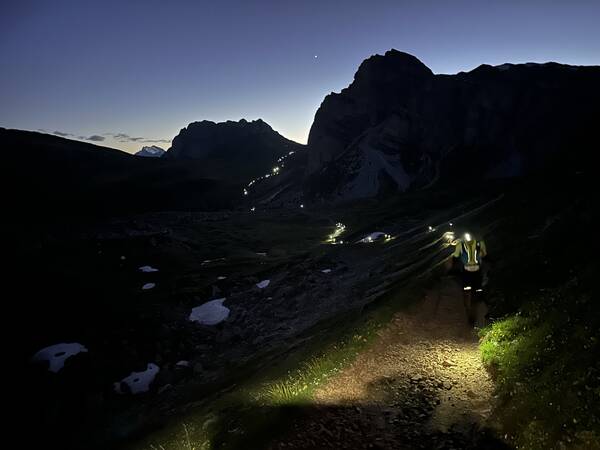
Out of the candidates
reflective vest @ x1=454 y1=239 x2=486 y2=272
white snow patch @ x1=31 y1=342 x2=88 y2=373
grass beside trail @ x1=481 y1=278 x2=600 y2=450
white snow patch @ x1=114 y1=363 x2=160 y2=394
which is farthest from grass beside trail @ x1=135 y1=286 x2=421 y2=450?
white snow patch @ x1=31 y1=342 x2=88 y2=373

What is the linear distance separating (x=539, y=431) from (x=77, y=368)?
36565 millimetres

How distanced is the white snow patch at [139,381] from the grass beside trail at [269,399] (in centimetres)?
1359

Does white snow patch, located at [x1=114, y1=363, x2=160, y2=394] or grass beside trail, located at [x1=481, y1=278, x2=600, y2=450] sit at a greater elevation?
grass beside trail, located at [x1=481, y1=278, x2=600, y2=450]

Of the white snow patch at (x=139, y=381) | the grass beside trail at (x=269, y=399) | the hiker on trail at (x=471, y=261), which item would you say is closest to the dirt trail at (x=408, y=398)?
the grass beside trail at (x=269, y=399)

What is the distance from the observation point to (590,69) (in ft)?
493

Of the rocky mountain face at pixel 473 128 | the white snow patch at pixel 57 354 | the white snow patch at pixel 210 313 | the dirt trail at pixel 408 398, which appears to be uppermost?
the rocky mountain face at pixel 473 128

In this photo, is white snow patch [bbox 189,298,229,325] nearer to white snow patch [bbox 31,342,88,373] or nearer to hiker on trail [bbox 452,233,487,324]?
white snow patch [bbox 31,342,88,373]

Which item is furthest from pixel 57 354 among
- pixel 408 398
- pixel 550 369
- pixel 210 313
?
pixel 550 369

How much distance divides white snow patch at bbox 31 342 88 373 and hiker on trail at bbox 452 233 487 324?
117 ft

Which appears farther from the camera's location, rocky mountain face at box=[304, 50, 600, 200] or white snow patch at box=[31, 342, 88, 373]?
rocky mountain face at box=[304, 50, 600, 200]

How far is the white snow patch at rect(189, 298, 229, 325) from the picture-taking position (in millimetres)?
46656

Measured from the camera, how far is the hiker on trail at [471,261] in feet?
57.3

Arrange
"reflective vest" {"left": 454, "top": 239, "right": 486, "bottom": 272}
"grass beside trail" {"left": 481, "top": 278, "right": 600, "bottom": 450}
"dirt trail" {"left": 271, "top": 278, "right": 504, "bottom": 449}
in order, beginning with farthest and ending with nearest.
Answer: "reflective vest" {"left": 454, "top": 239, "right": 486, "bottom": 272}
"dirt trail" {"left": 271, "top": 278, "right": 504, "bottom": 449}
"grass beside trail" {"left": 481, "top": 278, "right": 600, "bottom": 450}

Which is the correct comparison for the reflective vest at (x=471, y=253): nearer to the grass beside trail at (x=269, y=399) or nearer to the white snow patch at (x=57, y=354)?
the grass beside trail at (x=269, y=399)
